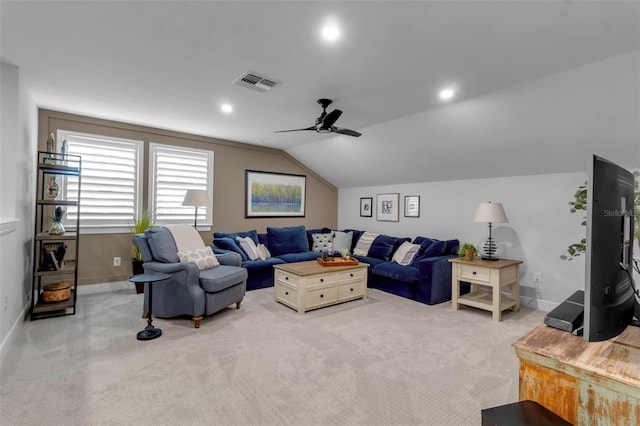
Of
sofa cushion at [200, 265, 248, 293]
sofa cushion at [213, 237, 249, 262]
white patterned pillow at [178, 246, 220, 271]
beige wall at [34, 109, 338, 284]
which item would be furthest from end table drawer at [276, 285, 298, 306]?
beige wall at [34, 109, 338, 284]

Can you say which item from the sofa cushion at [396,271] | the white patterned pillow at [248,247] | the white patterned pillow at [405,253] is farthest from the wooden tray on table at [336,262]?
the white patterned pillow at [248,247]

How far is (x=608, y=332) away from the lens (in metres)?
0.90

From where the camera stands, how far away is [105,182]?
4.56m

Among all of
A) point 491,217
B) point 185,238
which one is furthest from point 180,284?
point 491,217

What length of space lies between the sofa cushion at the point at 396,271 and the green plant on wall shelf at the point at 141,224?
3.37 meters

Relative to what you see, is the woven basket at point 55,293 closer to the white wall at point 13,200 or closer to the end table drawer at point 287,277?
the white wall at point 13,200

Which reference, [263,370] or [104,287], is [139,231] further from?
[263,370]

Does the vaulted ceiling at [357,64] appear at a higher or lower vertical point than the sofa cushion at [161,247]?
higher

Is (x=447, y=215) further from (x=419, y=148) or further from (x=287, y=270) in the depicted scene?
(x=287, y=270)

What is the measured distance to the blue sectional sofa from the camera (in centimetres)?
425

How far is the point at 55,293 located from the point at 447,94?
4.70 metres

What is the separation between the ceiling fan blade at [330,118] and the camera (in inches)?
133

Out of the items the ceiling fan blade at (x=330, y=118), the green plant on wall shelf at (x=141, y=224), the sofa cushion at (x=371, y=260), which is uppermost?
the ceiling fan blade at (x=330, y=118)

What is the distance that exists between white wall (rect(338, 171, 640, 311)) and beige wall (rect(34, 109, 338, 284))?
7.90ft
